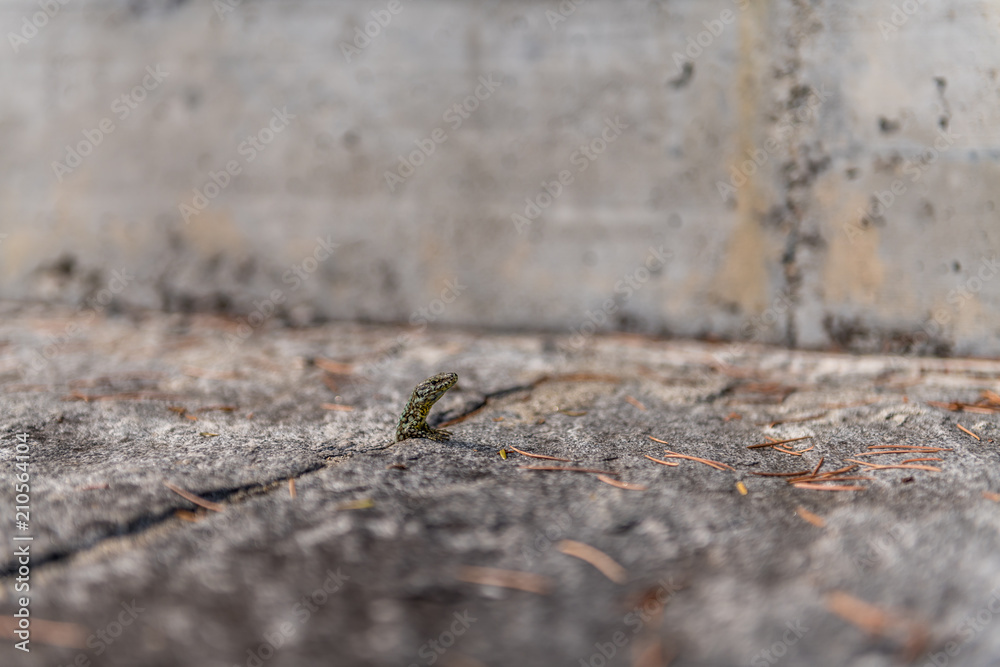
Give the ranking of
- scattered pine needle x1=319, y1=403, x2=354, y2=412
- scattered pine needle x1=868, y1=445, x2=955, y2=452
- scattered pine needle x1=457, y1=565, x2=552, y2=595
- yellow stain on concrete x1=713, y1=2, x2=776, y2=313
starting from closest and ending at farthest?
1. scattered pine needle x1=457, y1=565, x2=552, y2=595
2. scattered pine needle x1=868, y1=445, x2=955, y2=452
3. scattered pine needle x1=319, y1=403, x2=354, y2=412
4. yellow stain on concrete x1=713, y1=2, x2=776, y2=313

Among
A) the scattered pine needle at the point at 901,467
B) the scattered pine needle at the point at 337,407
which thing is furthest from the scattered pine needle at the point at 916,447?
the scattered pine needle at the point at 337,407

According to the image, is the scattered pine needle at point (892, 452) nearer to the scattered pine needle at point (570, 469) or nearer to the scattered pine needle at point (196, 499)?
the scattered pine needle at point (570, 469)

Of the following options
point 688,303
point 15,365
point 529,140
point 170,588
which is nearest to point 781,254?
point 688,303

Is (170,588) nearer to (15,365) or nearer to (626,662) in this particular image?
(626,662)

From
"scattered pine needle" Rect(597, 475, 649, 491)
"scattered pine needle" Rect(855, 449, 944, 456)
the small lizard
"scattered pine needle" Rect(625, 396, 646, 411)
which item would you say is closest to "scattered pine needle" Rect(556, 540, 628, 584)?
"scattered pine needle" Rect(597, 475, 649, 491)

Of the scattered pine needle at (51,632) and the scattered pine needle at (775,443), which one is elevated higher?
the scattered pine needle at (775,443)

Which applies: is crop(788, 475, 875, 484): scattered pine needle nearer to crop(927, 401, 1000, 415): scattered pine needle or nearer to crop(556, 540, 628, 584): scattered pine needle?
crop(556, 540, 628, 584): scattered pine needle

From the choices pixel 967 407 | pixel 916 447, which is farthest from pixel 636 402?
pixel 967 407
